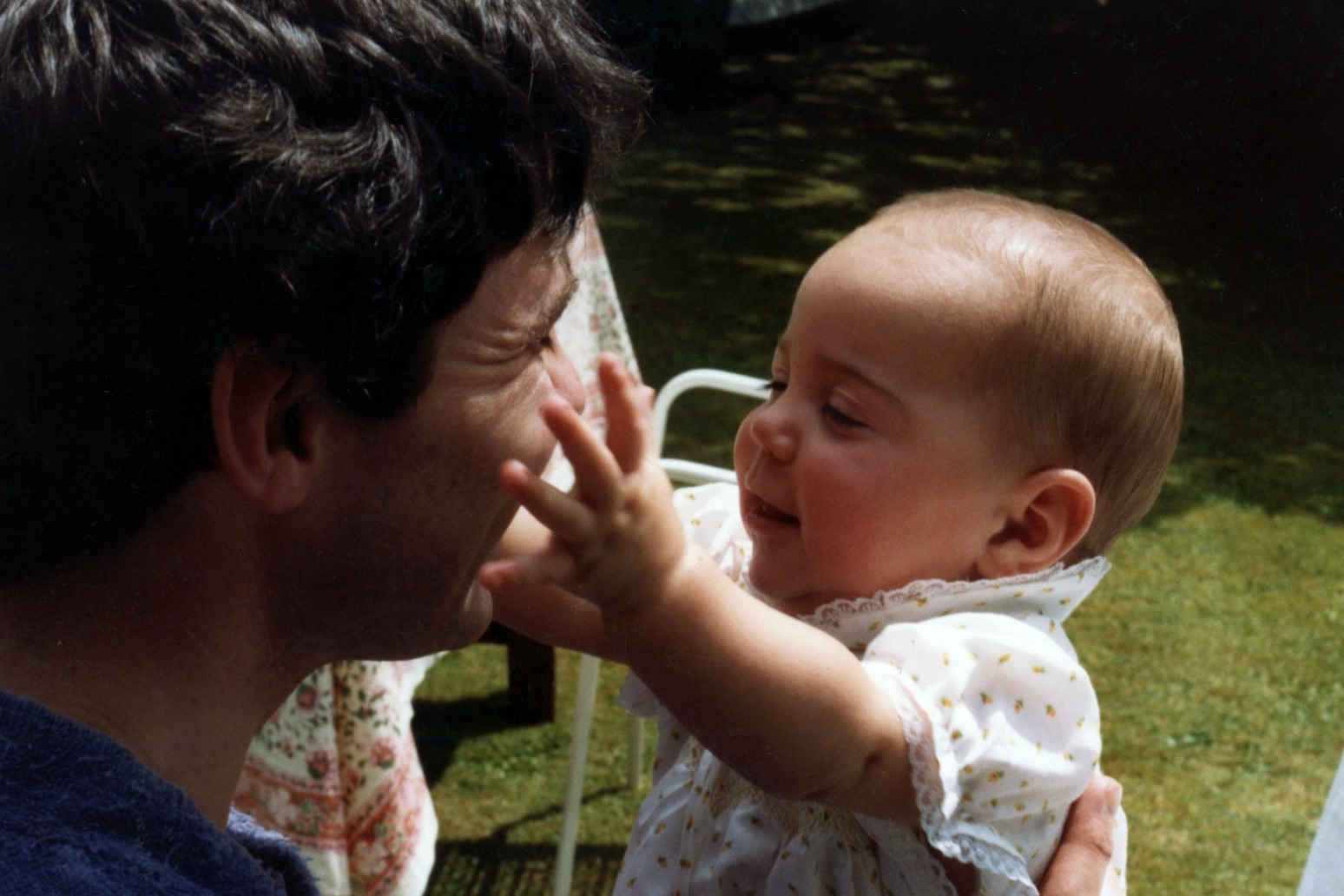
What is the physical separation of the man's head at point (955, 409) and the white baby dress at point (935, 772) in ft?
0.20

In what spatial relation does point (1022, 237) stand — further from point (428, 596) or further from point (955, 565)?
point (428, 596)

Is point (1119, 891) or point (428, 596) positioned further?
point (1119, 891)

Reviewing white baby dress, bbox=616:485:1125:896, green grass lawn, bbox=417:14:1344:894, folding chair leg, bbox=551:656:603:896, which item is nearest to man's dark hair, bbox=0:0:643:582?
green grass lawn, bbox=417:14:1344:894

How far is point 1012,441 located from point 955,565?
175mm

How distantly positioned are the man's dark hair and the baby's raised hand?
0.70ft

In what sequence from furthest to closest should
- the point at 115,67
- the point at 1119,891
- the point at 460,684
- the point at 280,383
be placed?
1. the point at 460,684
2. the point at 1119,891
3. the point at 280,383
4. the point at 115,67

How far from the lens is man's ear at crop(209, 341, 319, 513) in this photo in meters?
1.17

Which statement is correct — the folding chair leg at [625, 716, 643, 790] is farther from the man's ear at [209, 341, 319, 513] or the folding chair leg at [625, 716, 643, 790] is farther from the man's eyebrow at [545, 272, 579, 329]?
A: the man's ear at [209, 341, 319, 513]

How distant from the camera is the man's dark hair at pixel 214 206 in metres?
1.07

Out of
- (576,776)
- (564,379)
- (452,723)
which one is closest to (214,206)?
(564,379)

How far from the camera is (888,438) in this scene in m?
1.69

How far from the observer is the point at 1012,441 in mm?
1701

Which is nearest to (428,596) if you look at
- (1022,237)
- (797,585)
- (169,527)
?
(169,527)

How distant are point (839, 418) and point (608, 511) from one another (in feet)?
2.01
